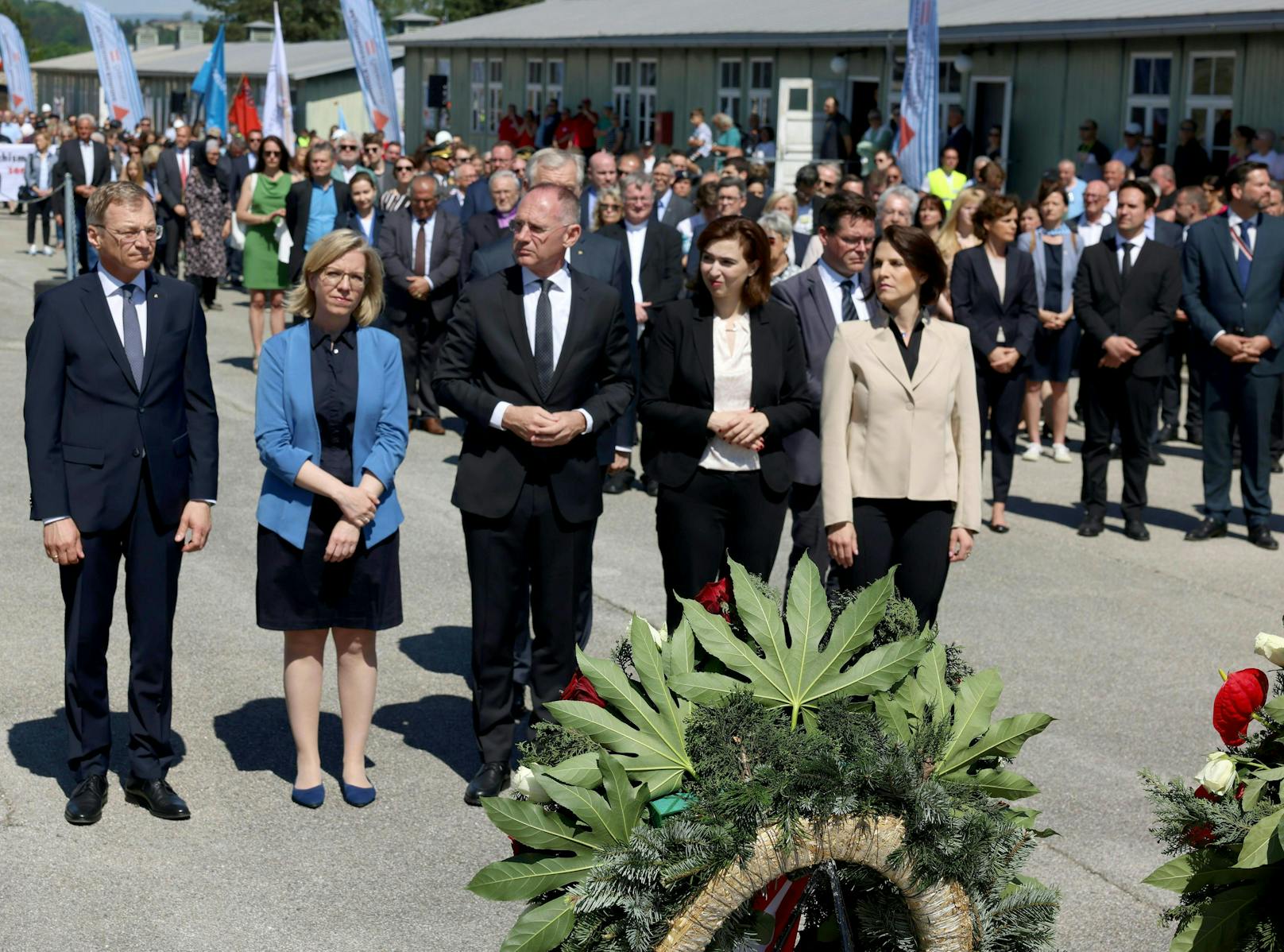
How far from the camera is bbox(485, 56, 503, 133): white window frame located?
138 ft

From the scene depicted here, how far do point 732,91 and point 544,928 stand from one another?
3054 centimetres

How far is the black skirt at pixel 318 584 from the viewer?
579 cm

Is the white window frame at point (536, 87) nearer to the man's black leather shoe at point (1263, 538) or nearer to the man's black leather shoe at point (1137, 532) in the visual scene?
the man's black leather shoe at point (1137, 532)

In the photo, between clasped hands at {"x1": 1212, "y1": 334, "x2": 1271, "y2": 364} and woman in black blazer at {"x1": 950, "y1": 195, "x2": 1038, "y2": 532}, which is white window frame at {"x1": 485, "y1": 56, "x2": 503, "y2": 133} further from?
clasped hands at {"x1": 1212, "y1": 334, "x2": 1271, "y2": 364}

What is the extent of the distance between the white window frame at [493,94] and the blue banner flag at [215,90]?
11.3 meters

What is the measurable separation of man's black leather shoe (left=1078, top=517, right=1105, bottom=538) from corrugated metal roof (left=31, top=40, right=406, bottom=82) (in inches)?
1606

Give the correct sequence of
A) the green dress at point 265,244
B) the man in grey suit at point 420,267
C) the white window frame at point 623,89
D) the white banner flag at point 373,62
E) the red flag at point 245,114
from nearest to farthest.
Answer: the man in grey suit at point 420,267 < the green dress at point 265,244 < the white banner flag at point 373,62 < the red flag at point 245,114 < the white window frame at point 623,89

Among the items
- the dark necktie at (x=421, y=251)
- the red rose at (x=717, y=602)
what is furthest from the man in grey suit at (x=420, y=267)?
the red rose at (x=717, y=602)

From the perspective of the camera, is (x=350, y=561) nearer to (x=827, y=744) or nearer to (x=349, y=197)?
(x=827, y=744)

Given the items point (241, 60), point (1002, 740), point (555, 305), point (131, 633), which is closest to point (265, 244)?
point (555, 305)

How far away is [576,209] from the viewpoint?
6102mm

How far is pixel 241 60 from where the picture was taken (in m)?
61.3

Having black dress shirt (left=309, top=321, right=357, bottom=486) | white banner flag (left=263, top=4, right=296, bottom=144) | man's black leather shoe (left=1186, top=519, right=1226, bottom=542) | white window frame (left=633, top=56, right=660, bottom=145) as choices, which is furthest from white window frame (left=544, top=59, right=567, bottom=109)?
black dress shirt (left=309, top=321, right=357, bottom=486)

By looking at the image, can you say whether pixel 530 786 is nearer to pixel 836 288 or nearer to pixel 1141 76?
pixel 836 288
